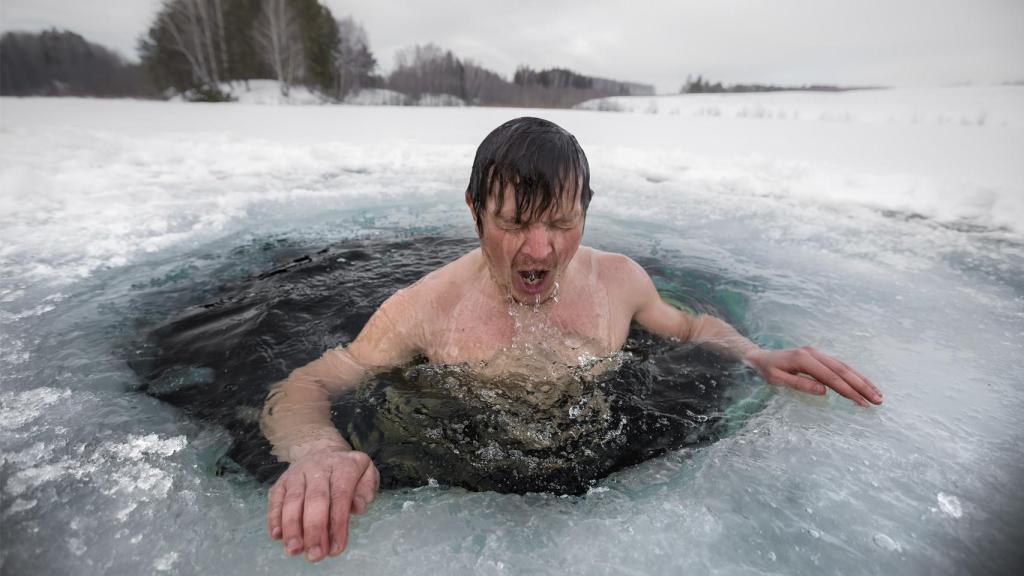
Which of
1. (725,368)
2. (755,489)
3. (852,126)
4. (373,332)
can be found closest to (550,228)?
(373,332)

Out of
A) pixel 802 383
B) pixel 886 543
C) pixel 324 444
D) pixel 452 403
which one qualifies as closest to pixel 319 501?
pixel 324 444

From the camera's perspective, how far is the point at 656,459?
1545 mm

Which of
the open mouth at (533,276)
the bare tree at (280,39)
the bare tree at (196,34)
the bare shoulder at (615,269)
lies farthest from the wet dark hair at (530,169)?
Result: the bare tree at (280,39)

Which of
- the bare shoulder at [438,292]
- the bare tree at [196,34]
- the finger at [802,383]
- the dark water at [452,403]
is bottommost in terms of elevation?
the dark water at [452,403]

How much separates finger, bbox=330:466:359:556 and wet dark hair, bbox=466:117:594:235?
80cm

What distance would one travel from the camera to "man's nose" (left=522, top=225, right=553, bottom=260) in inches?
55.6

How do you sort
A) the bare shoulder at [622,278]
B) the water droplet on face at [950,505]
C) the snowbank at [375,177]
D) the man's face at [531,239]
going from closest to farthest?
the water droplet on face at [950,505] → the man's face at [531,239] → the bare shoulder at [622,278] → the snowbank at [375,177]

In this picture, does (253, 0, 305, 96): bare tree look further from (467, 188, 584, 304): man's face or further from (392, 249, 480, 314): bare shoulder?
(467, 188, 584, 304): man's face

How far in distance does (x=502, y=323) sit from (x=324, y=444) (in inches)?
29.0

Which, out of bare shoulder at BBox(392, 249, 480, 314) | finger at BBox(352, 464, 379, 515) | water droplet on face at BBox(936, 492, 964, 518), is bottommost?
water droplet on face at BBox(936, 492, 964, 518)

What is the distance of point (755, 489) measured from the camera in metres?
1.38

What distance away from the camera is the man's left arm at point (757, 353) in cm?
161

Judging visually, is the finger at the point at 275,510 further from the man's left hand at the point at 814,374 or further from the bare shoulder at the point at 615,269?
the man's left hand at the point at 814,374

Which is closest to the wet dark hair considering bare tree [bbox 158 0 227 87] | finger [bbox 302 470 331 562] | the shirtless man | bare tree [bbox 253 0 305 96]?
the shirtless man
